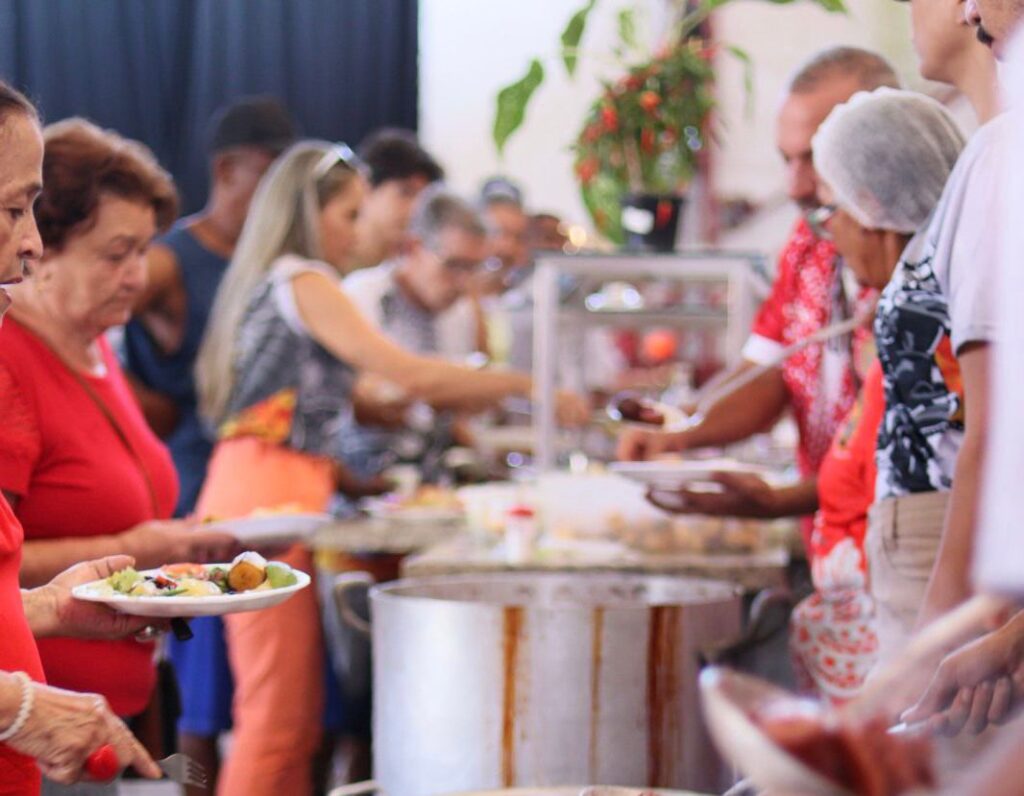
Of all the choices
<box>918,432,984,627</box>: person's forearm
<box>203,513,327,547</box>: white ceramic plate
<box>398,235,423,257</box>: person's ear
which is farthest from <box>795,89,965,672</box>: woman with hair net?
<box>398,235,423,257</box>: person's ear

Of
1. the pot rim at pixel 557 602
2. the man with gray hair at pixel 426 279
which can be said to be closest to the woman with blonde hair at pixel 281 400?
the pot rim at pixel 557 602

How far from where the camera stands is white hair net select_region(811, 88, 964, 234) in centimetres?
178

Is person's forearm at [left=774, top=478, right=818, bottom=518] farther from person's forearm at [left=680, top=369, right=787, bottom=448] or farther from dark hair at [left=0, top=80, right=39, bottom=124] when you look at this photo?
dark hair at [left=0, top=80, right=39, bottom=124]

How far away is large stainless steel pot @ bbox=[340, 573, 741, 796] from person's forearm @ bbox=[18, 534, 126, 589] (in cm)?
40

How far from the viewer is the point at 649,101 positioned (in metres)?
3.30

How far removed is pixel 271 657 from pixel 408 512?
0.62m

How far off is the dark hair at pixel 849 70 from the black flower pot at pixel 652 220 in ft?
3.56

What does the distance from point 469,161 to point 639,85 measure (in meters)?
4.40

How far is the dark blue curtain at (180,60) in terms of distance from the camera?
6.90 m

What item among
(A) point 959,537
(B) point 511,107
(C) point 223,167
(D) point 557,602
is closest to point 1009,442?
(A) point 959,537

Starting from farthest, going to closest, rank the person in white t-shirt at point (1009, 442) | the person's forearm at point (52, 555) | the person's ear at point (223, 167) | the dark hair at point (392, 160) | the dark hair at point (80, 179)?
the dark hair at point (392, 160), the person's ear at point (223, 167), the dark hair at point (80, 179), the person's forearm at point (52, 555), the person in white t-shirt at point (1009, 442)

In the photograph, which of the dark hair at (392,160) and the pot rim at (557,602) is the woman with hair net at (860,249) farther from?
the dark hair at (392,160)

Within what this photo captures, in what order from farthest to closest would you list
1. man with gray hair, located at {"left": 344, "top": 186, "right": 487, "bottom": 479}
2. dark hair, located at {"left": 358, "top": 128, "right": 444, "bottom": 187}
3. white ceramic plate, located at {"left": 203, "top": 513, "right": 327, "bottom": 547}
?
dark hair, located at {"left": 358, "top": 128, "right": 444, "bottom": 187} < man with gray hair, located at {"left": 344, "top": 186, "right": 487, "bottom": 479} < white ceramic plate, located at {"left": 203, "top": 513, "right": 327, "bottom": 547}

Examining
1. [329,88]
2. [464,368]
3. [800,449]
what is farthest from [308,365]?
[329,88]
